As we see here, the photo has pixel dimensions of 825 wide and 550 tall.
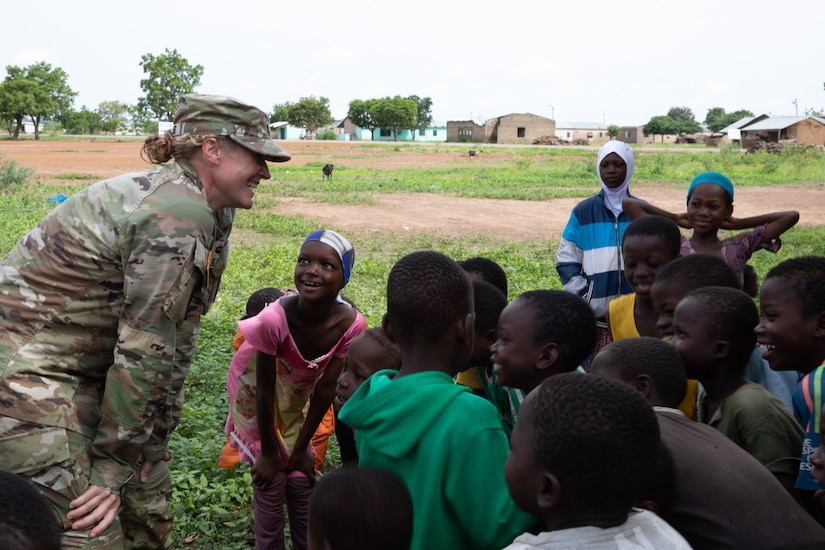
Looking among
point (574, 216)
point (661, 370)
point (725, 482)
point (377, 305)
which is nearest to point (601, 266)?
point (574, 216)

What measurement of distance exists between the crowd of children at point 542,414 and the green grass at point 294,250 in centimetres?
73

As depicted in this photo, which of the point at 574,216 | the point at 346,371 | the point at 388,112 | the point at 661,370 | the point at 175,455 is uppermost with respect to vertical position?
the point at 388,112

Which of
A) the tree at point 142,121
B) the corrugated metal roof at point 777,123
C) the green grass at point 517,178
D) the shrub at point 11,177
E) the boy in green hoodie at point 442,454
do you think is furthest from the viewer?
the tree at point 142,121

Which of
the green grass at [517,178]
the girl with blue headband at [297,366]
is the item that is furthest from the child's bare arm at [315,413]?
the green grass at [517,178]

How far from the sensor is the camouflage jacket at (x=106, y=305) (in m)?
2.29

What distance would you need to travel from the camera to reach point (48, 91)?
72.8 metres

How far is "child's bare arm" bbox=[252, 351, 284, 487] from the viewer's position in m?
3.27

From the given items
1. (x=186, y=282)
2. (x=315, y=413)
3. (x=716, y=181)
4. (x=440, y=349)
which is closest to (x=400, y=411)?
(x=440, y=349)

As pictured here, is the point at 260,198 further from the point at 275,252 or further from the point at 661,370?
the point at 661,370

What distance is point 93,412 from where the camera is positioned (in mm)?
2428

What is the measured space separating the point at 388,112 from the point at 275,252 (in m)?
74.5

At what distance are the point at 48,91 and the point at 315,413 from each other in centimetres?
8005

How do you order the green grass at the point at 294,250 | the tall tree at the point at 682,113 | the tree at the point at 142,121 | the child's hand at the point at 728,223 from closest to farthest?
the green grass at the point at 294,250 → the child's hand at the point at 728,223 → the tree at the point at 142,121 → the tall tree at the point at 682,113

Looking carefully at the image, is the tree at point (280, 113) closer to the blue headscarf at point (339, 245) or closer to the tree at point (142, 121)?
the tree at point (142, 121)
